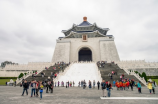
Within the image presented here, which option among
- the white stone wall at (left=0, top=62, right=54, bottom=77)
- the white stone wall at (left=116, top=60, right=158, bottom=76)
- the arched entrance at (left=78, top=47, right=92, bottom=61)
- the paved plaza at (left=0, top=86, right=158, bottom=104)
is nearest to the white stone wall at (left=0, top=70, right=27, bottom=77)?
the white stone wall at (left=0, top=62, right=54, bottom=77)

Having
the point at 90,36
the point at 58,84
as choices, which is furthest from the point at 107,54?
the point at 58,84

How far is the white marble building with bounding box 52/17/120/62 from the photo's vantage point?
110 feet

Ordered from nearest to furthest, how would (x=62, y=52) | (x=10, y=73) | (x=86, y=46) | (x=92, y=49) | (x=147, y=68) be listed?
1. (x=147, y=68)
2. (x=10, y=73)
3. (x=62, y=52)
4. (x=92, y=49)
5. (x=86, y=46)

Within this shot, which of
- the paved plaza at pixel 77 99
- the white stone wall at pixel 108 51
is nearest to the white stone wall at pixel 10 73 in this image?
the white stone wall at pixel 108 51

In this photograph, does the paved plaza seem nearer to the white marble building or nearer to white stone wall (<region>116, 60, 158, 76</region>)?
white stone wall (<region>116, 60, 158, 76</region>)

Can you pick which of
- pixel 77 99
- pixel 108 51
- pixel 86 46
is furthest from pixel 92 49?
pixel 77 99

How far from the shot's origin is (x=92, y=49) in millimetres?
35438

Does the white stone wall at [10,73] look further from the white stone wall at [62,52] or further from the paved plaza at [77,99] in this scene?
the paved plaza at [77,99]

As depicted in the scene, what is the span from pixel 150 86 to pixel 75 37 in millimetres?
31452

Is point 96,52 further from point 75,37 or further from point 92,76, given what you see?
point 92,76

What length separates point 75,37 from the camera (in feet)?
126

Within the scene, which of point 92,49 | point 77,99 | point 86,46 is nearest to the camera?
point 77,99

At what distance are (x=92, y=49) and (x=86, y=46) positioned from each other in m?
1.99

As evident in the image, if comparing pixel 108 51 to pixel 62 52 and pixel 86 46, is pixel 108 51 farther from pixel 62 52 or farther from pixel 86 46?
pixel 62 52
